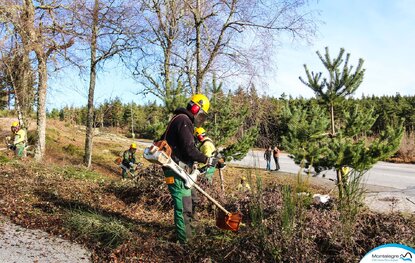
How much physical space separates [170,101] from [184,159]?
5959 millimetres

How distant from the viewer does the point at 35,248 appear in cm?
469

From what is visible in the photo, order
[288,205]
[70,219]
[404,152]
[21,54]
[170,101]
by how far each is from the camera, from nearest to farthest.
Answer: [288,205], [70,219], [170,101], [21,54], [404,152]

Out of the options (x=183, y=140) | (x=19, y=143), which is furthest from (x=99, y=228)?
(x=19, y=143)

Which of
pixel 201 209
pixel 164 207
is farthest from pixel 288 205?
pixel 164 207

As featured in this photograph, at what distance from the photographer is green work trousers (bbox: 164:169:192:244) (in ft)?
15.5

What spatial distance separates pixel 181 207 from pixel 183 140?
85 cm

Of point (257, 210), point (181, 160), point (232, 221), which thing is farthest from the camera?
point (181, 160)

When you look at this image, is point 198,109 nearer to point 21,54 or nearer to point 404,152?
point 21,54

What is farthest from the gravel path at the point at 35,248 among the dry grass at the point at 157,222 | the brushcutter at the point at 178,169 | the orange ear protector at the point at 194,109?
the orange ear protector at the point at 194,109

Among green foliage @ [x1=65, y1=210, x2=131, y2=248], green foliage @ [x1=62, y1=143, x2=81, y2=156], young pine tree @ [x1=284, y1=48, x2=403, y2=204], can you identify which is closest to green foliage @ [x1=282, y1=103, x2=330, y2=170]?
young pine tree @ [x1=284, y1=48, x2=403, y2=204]

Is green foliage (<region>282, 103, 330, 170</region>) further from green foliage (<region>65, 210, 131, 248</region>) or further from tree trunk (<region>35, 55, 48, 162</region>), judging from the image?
tree trunk (<region>35, 55, 48, 162</region>)

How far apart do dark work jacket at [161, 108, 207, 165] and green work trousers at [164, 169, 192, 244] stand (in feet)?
0.96

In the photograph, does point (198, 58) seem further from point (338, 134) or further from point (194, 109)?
point (194, 109)

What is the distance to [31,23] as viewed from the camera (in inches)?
526
